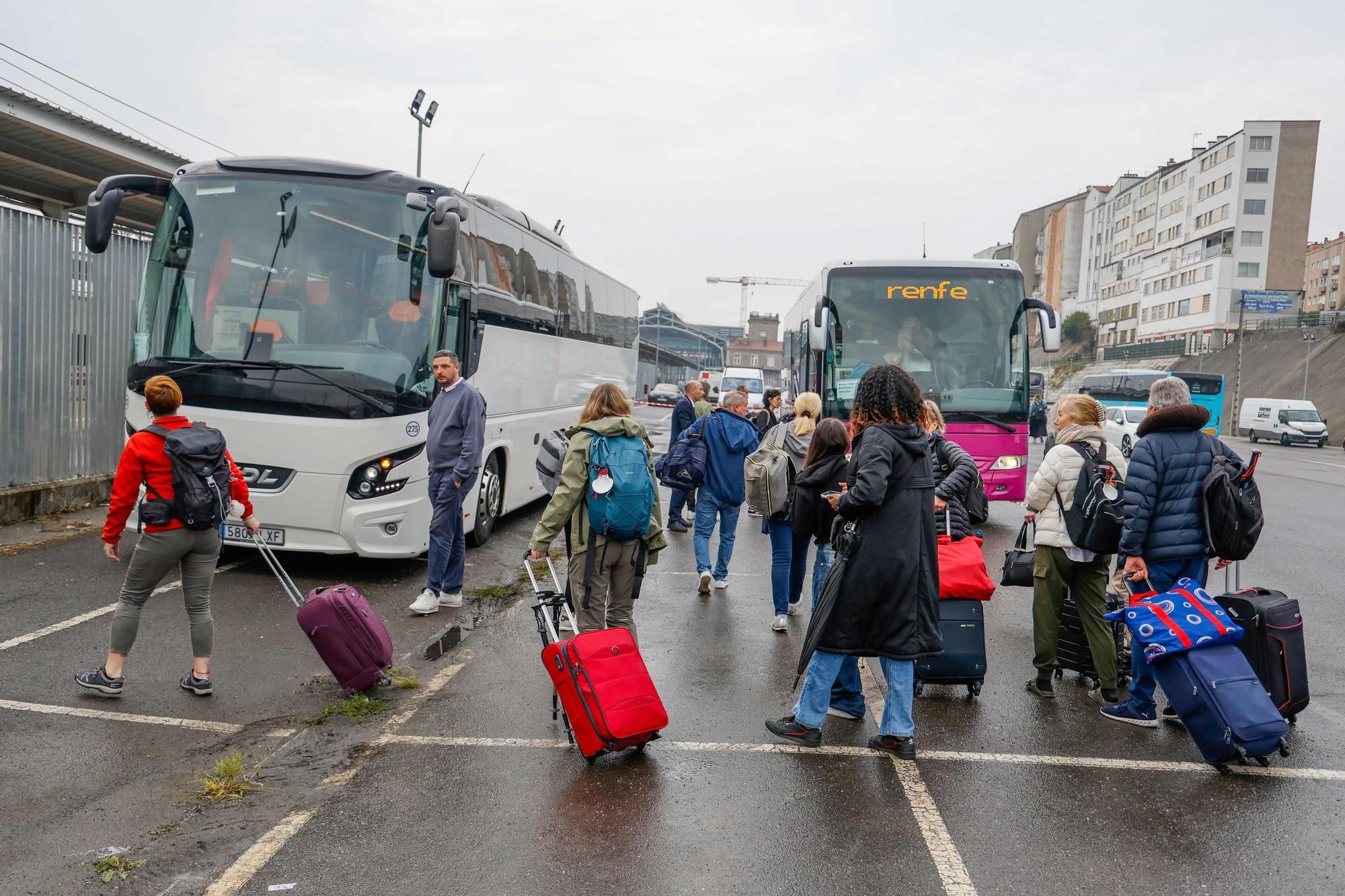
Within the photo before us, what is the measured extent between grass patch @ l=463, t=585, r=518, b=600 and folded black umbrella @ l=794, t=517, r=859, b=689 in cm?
387

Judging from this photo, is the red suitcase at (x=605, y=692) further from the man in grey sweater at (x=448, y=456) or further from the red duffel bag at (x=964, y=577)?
the man in grey sweater at (x=448, y=456)

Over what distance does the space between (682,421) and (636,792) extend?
7.38 metres

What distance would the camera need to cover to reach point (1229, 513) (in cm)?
514

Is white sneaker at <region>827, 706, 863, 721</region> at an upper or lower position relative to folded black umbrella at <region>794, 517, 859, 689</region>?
lower

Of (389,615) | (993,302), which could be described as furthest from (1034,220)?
(389,615)

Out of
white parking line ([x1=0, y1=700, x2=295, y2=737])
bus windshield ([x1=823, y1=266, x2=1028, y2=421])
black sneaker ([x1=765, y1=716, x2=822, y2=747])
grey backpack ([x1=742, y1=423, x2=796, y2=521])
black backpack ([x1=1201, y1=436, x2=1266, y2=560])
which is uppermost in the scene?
bus windshield ([x1=823, y1=266, x2=1028, y2=421])

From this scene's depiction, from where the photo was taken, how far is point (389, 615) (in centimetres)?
744

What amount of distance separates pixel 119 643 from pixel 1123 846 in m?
5.00

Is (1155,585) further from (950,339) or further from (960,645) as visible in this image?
(950,339)

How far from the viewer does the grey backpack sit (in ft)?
24.1

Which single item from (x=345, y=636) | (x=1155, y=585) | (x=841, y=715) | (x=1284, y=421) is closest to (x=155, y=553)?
(x=345, y=636)

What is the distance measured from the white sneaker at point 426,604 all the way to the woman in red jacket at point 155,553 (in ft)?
6.30

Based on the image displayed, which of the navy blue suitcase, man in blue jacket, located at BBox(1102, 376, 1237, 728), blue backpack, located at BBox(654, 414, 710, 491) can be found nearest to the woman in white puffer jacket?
man in blue jacket, located at BBox(1102, 376, 1237, 728)

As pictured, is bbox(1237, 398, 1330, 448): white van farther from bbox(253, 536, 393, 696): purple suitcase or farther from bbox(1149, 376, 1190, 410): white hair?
bbox(253, 536, 393, 696): purple suitcase
